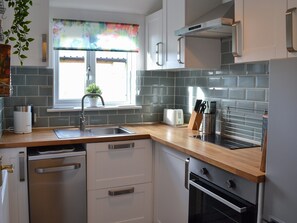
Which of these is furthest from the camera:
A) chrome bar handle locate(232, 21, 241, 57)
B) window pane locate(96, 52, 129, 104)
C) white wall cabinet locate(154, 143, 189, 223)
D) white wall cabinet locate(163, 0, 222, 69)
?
window pane locate(96, 52, 129, 104)

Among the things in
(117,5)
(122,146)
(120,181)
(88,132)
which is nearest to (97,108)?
(88,132)

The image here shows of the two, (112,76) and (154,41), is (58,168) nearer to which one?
(112,76)

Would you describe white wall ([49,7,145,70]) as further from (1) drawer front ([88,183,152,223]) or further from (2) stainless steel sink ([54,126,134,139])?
(1) drawer front ([88,183,152,223])

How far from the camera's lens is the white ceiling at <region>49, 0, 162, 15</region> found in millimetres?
2975

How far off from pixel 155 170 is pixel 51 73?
135 centimetres

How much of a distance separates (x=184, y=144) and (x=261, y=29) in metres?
0.95

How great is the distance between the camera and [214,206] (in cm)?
186

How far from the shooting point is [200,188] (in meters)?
1.95

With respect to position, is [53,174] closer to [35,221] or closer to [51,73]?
[35,221]

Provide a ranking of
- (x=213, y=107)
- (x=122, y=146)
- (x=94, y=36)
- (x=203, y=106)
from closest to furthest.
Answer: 1. (x=122, y=146)
2. (x=213, y=107)
3. (x=203, y=106)
4. (x=94, y=36)

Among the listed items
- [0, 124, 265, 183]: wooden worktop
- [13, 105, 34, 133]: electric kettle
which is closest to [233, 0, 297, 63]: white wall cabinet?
[0, 124, 265, 183]: wooden worktop

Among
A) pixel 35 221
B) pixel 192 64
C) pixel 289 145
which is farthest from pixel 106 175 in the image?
pixel 289 145

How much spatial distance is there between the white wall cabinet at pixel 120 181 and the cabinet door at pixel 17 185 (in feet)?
1.63

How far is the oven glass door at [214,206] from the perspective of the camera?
1.60 metres
